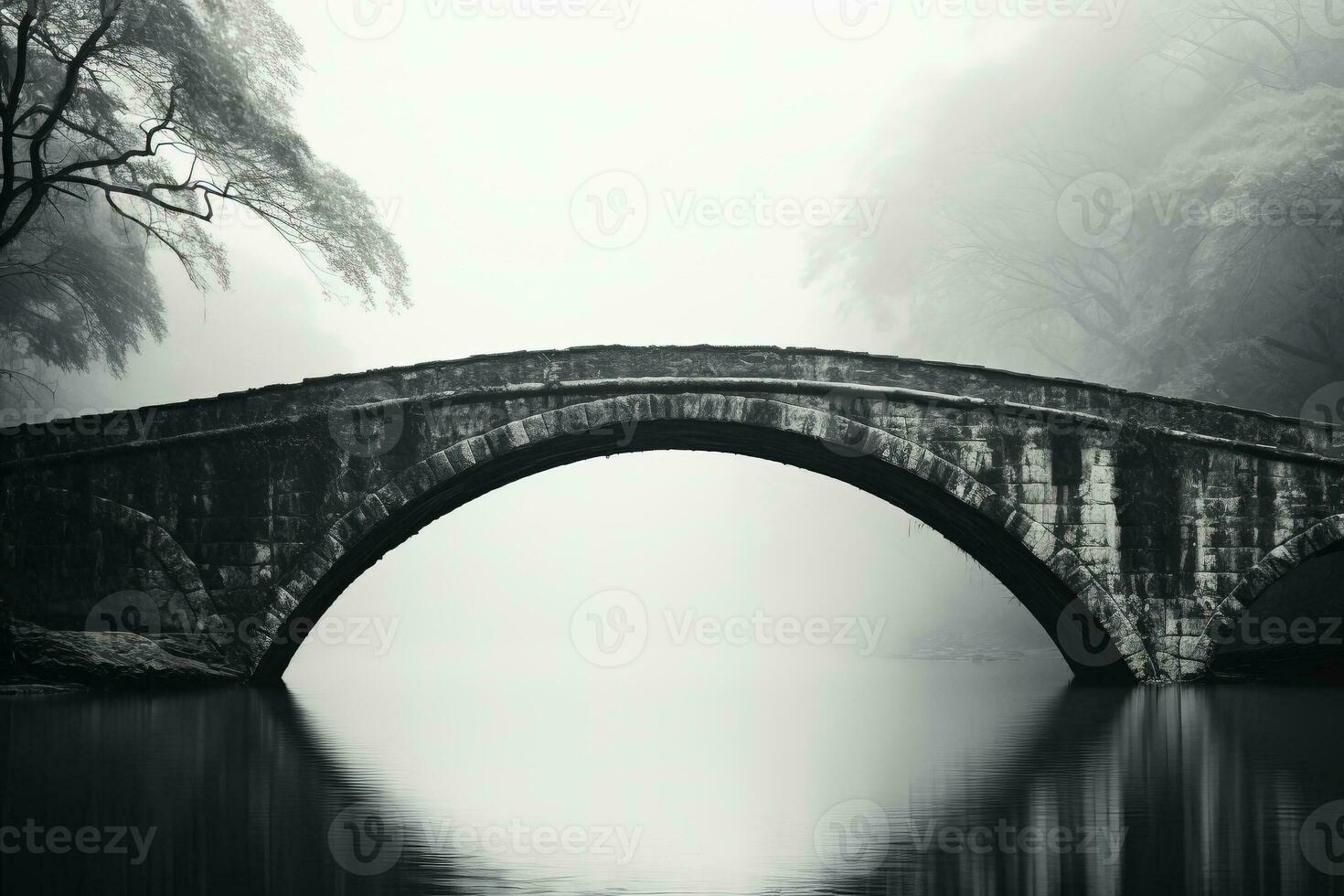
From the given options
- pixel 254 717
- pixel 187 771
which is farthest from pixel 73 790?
pixel 254 717

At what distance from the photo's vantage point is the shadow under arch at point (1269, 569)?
48.4ft

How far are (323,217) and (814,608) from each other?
2613 centimetres

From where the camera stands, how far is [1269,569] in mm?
14766

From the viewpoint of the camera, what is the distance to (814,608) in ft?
134
